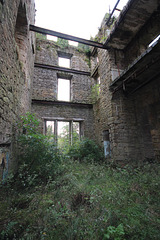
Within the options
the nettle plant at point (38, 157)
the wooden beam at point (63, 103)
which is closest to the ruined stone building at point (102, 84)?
the wooden beam at point (63, 103)

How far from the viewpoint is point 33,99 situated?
7180 mm

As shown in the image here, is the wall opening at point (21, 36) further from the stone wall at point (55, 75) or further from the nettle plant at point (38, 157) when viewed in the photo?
the nettle plant at point (38, 157)

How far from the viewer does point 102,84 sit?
22.3 ft

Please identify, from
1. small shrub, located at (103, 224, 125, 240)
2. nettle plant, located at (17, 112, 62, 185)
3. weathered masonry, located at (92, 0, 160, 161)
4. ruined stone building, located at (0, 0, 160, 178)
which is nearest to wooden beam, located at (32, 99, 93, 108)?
ruined stone building, located at (0, 0, 160, 178)

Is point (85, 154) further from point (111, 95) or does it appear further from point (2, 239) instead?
point (2, 239)

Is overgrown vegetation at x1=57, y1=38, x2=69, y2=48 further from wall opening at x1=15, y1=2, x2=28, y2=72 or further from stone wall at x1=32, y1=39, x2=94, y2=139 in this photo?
wall opening at x1=15, y1=2, x2=28, y2=72

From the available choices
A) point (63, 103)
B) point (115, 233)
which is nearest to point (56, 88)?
point (63, 103)

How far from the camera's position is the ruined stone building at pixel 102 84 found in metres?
3.11

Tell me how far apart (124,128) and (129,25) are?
4.62 meters

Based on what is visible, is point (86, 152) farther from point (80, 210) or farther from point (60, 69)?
point (60, 69)

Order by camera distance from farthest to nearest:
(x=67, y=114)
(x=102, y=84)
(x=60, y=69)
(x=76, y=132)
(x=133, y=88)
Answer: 1. (x=60, y=69)
2. (x=76, y=132)
3. (x=67, y=114)
4. (x=102, y=84)
5. (x=133, y=88)

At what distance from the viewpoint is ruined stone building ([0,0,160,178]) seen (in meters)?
3.11

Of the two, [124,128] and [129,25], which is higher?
[129,25]

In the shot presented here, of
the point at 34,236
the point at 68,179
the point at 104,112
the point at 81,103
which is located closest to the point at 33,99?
the point at 81,103
